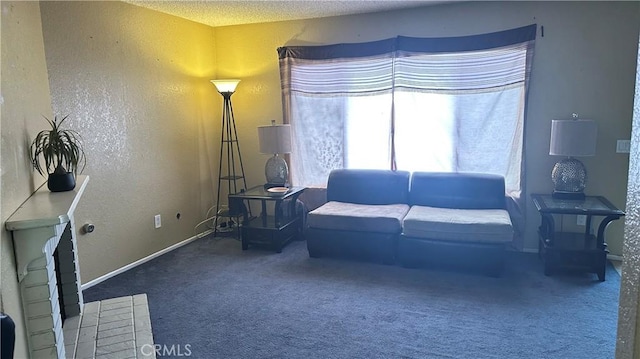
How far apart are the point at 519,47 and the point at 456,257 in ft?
6.28

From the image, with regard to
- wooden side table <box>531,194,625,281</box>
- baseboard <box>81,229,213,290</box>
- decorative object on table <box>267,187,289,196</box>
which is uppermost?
decorative object on table <box>267,187,289,196</box>

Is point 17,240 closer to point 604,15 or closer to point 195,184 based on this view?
point 195,184

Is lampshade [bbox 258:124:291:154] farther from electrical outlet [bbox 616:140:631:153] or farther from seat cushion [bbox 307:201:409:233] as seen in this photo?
electrical outlet [bbox 616:140:631:153]

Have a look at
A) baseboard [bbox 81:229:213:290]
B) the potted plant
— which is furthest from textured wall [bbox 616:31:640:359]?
baseboard [bbox 81:229:213:290]

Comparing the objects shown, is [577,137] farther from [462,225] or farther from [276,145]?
[276,145]

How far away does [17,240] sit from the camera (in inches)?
65.7

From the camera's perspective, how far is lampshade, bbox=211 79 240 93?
436 cm

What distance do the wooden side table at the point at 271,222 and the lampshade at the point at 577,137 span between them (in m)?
2.40

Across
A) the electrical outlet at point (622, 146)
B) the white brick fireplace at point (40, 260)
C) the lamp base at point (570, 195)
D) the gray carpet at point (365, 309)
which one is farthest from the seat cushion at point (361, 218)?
the white brick fireplace at point (40, 260)

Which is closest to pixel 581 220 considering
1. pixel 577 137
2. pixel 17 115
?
pixel 577 137

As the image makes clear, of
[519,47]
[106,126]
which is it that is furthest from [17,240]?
[519,47]

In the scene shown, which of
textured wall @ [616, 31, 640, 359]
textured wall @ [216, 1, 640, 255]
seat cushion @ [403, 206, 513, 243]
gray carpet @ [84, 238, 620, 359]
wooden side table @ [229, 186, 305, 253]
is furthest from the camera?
wooden side table @ [229, 186, 305, 253]

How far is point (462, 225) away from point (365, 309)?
109cm

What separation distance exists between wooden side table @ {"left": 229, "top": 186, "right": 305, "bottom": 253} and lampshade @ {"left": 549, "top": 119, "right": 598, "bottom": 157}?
7.89 ft
